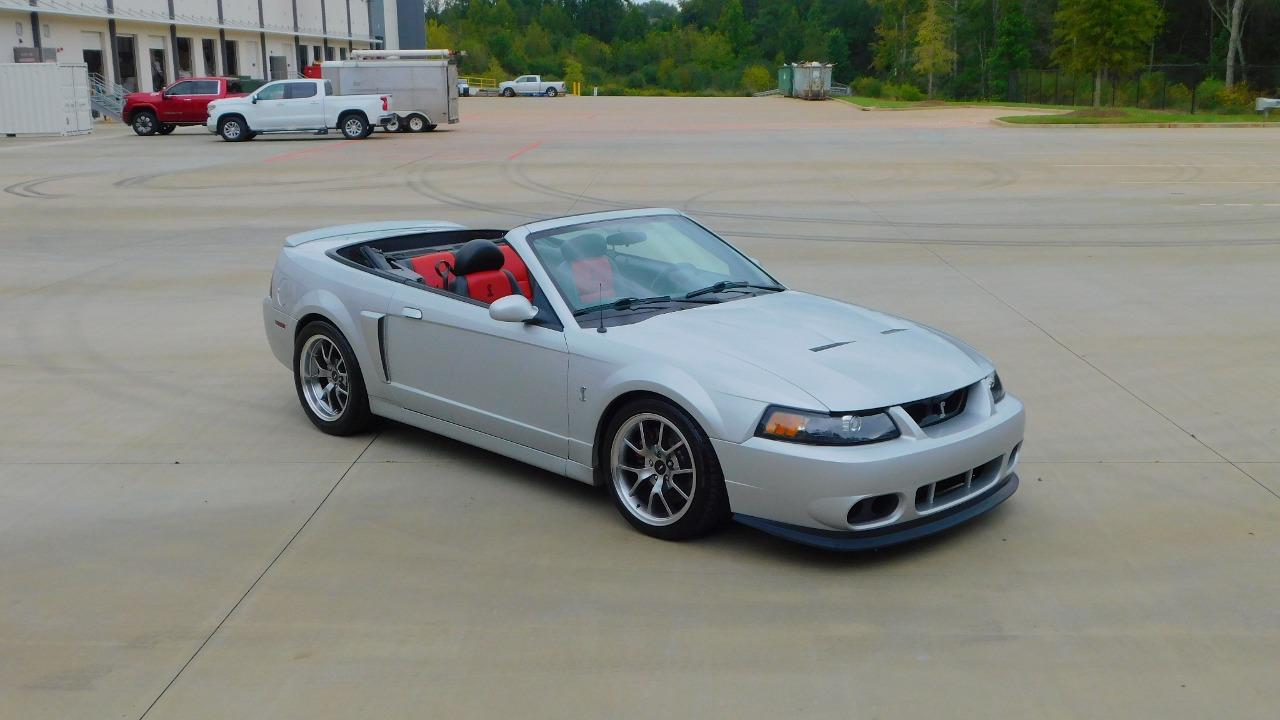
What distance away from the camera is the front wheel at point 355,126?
35.7 metres

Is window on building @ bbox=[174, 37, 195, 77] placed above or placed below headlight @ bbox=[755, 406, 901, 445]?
above

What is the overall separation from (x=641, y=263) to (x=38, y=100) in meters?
38.3

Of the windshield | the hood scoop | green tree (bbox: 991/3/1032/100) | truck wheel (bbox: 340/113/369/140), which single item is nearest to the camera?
the hood scoop

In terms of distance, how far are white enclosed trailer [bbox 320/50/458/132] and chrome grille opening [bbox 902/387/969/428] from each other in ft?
115

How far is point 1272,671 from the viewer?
412 centimetres

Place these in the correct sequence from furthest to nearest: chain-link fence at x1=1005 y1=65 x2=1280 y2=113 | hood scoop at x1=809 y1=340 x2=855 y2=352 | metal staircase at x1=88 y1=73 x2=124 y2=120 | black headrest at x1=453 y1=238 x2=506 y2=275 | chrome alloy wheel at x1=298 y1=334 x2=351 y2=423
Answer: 1. chain-link fence at x1=1005 y1=65 x2=1280 y2=113
2. metal staircase at x1=88 y1=73 x2=124 y2=120
3. chrome alloy wheel at x1=298 y1=334 x2=351 y2=423
4. black headrest at x1=453 y1=238 x2=506 y2=275
5. hood scoop at x1=809 y1=340 x2=855 y2=352

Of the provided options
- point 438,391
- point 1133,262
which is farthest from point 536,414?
point 1133,262

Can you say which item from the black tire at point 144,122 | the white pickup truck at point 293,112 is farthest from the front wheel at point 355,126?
the black tire at point 144,122

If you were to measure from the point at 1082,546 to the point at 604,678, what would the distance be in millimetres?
2289

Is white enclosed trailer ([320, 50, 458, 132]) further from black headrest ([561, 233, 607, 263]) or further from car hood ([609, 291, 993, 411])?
car hood ([609, 291, 993, 411])

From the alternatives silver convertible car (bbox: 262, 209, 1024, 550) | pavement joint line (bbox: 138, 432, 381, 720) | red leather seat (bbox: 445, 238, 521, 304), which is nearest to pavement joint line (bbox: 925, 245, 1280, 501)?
silver convertible car (bbox: 262, 209, 1024, 550)

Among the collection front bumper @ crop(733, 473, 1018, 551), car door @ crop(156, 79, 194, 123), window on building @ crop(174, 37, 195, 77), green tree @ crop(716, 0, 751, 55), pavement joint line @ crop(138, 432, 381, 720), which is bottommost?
pavement joint line @ crop(138, 432, 381, 720)

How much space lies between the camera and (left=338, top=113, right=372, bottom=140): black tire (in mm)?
35719

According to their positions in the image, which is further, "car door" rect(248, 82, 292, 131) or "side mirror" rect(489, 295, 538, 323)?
"car door" rect(248, 82, 292, 131)
